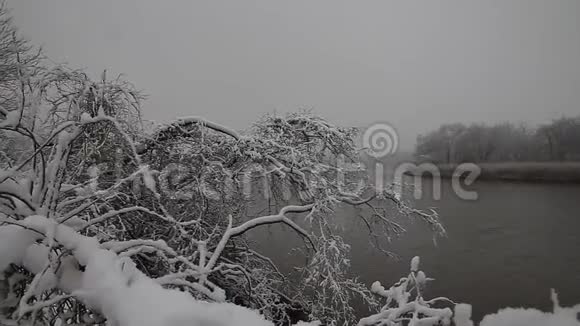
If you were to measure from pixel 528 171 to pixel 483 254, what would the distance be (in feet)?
55.3

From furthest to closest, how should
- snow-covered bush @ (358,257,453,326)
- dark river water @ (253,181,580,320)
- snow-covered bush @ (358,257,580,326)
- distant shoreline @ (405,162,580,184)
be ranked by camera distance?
distant shoreline @ (405,162,580,184) < dark river water @ (253,181,580,320) < snow-covered bush @ (358,257,453,326) < snow-covered bush @ (358,257,580,326)

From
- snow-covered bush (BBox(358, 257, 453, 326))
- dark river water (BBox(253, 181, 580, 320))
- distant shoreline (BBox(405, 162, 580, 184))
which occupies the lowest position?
dark river water (BBox(253, 181, 580, 320))

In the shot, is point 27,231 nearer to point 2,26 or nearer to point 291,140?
point 291,140

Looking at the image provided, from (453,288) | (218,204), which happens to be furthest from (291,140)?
(453,288)

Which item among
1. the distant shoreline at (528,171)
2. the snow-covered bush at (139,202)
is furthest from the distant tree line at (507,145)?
the snow-covered bush at (139,202)

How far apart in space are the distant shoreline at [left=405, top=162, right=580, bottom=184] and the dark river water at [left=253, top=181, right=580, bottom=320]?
6.58 m

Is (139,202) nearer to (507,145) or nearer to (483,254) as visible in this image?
(483,254)

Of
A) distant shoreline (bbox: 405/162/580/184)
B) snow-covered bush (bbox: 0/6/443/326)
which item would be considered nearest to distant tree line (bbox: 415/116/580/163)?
distant shoreline (bbox: 405/162/580/184)

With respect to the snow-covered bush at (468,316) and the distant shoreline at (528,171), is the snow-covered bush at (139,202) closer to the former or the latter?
the snow-covered bush at (468,316)

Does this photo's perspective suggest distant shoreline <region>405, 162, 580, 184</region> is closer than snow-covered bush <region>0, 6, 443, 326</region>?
No

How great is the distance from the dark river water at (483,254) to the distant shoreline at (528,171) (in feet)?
21.6

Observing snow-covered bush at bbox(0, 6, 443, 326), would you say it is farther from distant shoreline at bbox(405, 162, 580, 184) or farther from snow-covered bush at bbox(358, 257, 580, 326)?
distant shoreline at bbox(405, 162, 580, 184)

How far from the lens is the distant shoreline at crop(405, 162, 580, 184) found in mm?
20969

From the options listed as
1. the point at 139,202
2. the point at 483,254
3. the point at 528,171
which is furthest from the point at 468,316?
the point at 528,171
